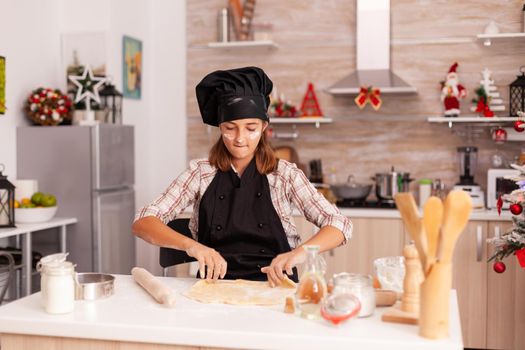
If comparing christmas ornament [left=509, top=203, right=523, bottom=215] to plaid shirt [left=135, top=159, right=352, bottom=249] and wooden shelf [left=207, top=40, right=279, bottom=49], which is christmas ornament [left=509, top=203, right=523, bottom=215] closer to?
plaid shirt [left=135, top=159, right=352, bottom=249]

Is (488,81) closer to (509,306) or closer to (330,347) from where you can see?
(509,306)

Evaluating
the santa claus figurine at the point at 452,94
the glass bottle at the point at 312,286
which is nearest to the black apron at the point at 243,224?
the glass bottle at the point at 312,286

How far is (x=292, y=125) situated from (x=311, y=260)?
3.37m

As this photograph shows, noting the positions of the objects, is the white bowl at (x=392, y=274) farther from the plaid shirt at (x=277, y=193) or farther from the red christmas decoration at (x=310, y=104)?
the red christmas decoration at (x=310, y=104)

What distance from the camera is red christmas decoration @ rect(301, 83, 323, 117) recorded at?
4.99 m

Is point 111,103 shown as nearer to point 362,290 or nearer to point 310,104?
point 310,104

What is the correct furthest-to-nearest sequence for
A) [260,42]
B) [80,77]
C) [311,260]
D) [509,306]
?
[260,42] < [80,77] < [509,306] < [311,260]

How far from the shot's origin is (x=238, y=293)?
2066mm

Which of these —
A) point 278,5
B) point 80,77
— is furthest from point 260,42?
point 80,77

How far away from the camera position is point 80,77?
4.53 metres

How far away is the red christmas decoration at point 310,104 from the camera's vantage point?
4.99 metres

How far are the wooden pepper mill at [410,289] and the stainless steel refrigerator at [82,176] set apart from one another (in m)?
2.83

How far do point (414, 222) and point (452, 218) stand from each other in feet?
0.33

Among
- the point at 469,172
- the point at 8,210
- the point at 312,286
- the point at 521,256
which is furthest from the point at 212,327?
the point at 469,172
